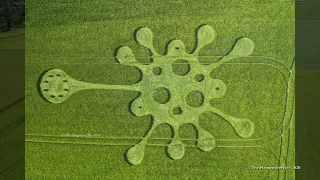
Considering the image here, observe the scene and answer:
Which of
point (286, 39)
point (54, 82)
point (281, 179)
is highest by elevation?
point (286, 39)

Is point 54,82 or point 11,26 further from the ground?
point 11,26

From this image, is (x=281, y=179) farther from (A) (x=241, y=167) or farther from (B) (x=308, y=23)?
(B) (x=308, y=23)

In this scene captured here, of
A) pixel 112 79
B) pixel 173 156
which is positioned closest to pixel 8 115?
pixel 112 79

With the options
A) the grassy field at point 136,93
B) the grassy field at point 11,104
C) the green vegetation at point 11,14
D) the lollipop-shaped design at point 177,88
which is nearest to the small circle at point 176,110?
the lollipop-shaped design at point 177,88

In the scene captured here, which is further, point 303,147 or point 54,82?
point 54,82

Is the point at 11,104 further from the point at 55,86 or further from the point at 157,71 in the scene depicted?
the point at 157,71

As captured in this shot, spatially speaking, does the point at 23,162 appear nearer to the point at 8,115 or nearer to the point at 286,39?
the point at 8,115

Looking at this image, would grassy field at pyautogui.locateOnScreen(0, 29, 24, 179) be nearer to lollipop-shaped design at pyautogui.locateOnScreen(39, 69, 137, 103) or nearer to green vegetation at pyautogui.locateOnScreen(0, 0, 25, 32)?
green vegetation at pyautogui.locateOnScreen(0, 0, 25, 32)
